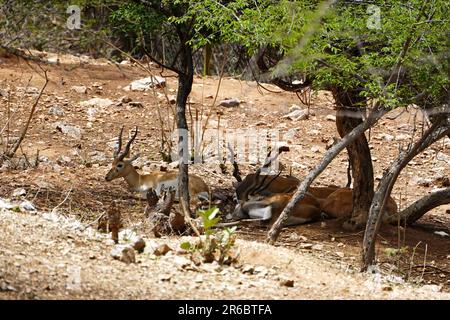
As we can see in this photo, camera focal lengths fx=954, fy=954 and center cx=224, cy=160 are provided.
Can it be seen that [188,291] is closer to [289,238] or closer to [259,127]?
[289,238]

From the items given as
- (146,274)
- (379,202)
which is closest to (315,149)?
(379,202)

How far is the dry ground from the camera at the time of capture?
560 cm

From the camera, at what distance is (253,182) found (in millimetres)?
10945

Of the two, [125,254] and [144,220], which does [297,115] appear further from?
[125,254]

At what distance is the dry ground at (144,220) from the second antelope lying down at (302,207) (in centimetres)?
16

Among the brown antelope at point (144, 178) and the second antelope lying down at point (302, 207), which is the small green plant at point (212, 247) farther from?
the brown antelope at point (144, 178)

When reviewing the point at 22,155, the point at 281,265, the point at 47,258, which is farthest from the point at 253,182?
the point at 47,258

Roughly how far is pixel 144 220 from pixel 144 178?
2.68 m

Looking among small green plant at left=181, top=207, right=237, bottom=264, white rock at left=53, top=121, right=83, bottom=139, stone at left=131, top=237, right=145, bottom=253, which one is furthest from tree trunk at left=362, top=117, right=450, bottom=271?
white rock at left=53, top=121, right=83, bottom=139

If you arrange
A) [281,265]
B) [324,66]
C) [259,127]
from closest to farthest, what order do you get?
[281,265], [324,66], [259,127]

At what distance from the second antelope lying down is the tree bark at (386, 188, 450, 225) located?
0.17 meters

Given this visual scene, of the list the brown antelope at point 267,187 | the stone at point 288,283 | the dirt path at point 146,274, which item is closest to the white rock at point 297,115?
the brown antelope at point 267,187

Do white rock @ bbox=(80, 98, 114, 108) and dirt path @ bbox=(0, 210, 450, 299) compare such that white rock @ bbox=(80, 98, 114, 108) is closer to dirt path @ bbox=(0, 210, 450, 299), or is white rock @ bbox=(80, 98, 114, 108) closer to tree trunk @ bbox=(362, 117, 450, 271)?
dirt path @ bbox=(0, 210, 450, 299)

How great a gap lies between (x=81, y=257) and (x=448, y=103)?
320 cm
